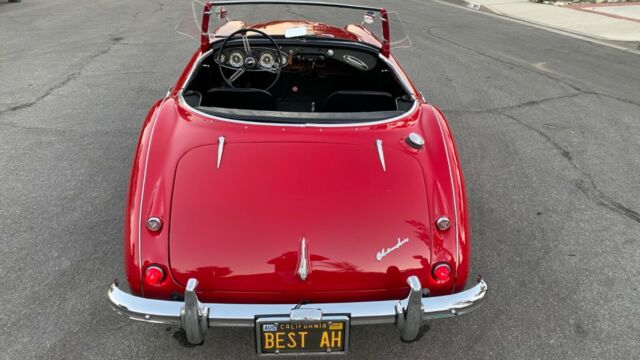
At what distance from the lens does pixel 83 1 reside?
45.6ft

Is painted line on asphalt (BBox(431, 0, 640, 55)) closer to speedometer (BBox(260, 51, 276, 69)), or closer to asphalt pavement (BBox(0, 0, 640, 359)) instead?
asphalt pavement (BBox(0, 0, 640, 359))

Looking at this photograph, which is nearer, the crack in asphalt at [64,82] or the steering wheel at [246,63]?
the steering wheel at [246,63]

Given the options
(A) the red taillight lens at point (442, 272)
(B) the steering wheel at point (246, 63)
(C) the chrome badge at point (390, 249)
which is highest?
(B) the steering wheel at point (246, 63)

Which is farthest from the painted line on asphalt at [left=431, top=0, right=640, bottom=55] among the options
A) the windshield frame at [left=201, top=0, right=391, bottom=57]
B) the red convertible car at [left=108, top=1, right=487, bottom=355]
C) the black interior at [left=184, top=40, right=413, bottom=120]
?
the red convertible car at [left=108, top=1, right=487, bottom=355]

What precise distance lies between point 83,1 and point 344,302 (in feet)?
48.2

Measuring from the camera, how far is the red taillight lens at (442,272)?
229 centimetres

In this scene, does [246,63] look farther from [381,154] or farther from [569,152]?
[569,152]

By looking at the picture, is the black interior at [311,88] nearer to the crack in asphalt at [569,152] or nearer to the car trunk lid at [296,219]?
the car trunk lid at [296,219]

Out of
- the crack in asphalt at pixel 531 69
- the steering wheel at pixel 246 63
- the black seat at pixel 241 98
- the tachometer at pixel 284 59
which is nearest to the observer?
the black seat at pixel 241 98

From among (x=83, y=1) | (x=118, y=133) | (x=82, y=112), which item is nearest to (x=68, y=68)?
(x=82, y=112)

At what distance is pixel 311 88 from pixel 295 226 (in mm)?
2016

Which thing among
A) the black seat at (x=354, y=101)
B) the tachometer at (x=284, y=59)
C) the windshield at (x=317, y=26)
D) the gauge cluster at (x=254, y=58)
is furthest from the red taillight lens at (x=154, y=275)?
the windshield at (x=317, y=26)

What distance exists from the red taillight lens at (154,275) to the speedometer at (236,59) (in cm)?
184

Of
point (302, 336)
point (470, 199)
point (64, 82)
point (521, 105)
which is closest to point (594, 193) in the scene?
point (470, 199)
